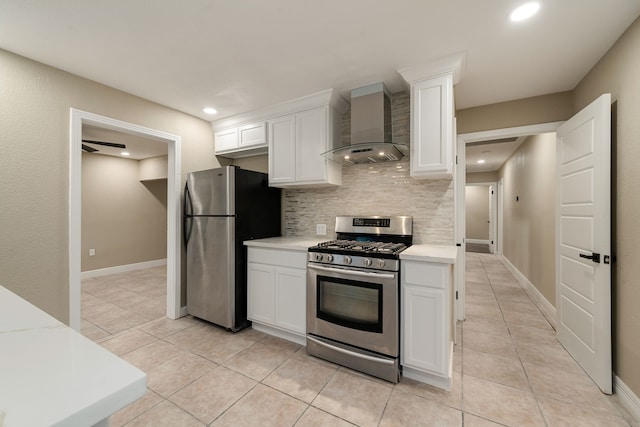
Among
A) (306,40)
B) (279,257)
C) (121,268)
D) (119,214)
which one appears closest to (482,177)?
(279,257)

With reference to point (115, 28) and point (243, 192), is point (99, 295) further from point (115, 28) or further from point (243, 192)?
point (115, 28)

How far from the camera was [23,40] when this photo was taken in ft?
6.28

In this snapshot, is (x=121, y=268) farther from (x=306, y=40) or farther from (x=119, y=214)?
(x=306, y=40)

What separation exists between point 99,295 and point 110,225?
1.89m

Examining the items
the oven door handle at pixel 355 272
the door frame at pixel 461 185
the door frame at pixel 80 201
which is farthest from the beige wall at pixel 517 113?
the door frame at pixel 80 201

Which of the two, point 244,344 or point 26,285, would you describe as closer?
point 26,285

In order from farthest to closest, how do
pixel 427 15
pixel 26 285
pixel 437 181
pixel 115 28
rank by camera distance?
pixel 437 181, pixel 26 285, pixel 115 28, pixel 427 15

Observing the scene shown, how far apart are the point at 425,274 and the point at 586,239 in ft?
4.38

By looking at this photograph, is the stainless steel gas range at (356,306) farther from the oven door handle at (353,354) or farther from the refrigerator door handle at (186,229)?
the refrigerator door handle at (186,229)

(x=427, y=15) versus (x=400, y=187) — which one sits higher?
(x=427, y=15)

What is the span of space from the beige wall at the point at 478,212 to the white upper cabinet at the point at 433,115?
8427 mm

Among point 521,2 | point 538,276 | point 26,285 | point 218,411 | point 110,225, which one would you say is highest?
point 521,2

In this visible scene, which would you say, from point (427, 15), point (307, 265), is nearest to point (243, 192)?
point (307, 265)

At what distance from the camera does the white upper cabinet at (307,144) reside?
2.77 metres
